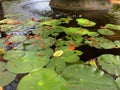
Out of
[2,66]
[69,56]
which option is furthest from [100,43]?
[2,66]

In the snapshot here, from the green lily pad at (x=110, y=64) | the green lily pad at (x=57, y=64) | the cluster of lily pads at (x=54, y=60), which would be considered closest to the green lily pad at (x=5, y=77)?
the cluster of lily pads at (x=54, y=60)

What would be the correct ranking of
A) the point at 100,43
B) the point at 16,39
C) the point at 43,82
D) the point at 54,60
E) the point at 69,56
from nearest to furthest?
the point at 43,82 → the point at 54,60 → the point at 69,56 → the point at 100,43 → the point at 16,39

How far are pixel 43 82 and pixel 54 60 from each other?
0.58 metres

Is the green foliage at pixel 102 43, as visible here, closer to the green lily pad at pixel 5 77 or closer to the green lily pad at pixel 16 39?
the green lily pad at pixel 16 39

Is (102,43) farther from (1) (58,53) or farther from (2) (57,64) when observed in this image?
(2) (57,64)

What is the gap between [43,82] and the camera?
1934mm

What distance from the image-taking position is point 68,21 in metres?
4.42

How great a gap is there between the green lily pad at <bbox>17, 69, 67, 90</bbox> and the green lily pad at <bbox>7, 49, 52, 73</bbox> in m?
0.24

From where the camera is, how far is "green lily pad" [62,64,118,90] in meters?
1.92

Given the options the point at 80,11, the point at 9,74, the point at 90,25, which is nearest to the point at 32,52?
the point at 9,74

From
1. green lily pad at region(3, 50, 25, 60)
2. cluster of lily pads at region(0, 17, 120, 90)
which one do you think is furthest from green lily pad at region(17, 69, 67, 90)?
green lily pad at region(3, 50, 25, 60)

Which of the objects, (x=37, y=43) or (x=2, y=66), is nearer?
(x=2, y=66)

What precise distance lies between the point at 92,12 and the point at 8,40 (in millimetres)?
3200

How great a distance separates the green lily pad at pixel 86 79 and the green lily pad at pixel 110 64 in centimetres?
19
